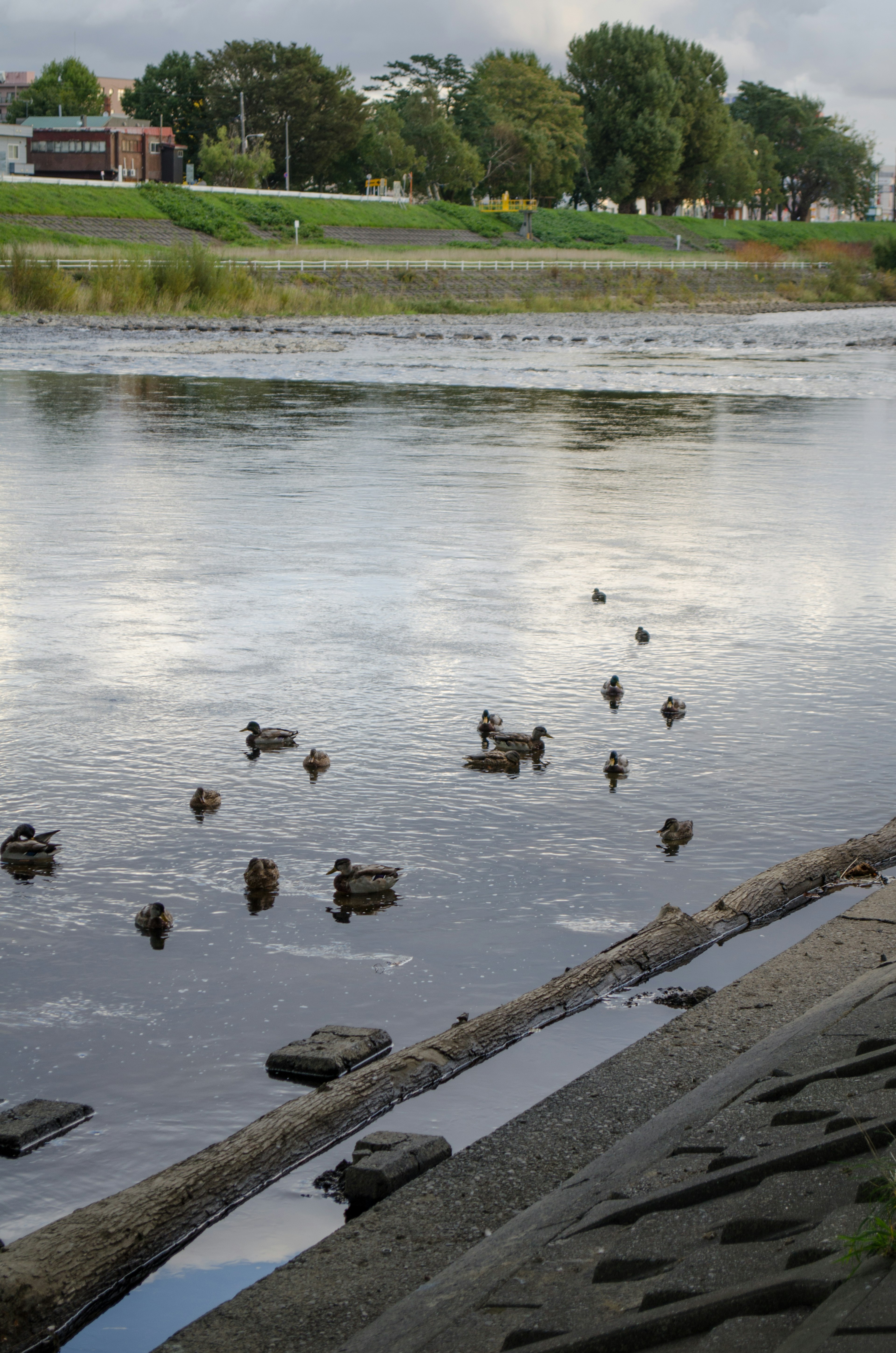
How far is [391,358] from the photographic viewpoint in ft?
160

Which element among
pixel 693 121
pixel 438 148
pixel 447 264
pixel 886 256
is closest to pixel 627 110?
pixel 693 121

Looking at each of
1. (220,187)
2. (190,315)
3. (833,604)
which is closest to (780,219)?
(220,187)

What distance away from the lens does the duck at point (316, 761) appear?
9391 millimetres

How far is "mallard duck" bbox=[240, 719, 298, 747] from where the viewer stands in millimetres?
9750

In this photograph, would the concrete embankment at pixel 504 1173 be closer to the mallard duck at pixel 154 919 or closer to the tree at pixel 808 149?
the mallard duck at pixel 154 919

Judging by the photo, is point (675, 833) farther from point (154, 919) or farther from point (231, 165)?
point (231, 165)

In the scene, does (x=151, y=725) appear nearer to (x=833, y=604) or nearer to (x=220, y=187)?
(x=833, y=604)

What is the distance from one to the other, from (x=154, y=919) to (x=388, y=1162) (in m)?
2.37

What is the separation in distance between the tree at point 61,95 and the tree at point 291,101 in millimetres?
25915

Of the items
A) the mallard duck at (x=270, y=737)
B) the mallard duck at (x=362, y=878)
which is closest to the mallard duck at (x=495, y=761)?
the mallard duck at (x=270, y=737)

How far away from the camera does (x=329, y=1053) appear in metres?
5.70

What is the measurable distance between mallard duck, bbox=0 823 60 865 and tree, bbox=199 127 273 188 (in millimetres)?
106037

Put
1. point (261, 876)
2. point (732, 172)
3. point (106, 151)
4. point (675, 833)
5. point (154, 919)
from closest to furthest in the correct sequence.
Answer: point (154, 919) → point (261, 876) → point (675, 833) → point (106, 151) → point (732, 172)

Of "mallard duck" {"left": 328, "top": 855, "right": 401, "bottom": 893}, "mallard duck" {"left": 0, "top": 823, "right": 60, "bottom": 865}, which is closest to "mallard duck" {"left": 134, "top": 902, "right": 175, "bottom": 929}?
"mallard duck" {"left": 328, "top": 855, "right": 401, "bottom": 893}
